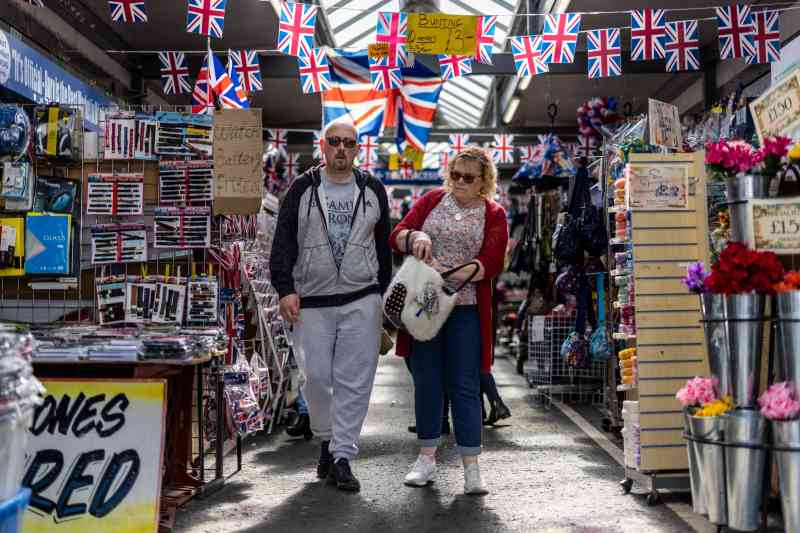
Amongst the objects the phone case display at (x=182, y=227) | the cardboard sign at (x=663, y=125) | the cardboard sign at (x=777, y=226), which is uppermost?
the cardboard sign at (x=663, y=125)

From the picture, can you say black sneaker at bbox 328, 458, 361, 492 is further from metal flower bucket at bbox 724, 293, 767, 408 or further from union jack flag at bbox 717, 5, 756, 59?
union jack flag at bbox 717, 5, 756, 59

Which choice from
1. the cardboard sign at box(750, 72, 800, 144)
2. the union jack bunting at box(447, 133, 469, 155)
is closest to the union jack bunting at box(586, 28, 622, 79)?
the cardboard sign at box(750, 72, 800, 144)

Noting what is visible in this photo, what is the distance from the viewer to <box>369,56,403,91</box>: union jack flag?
10.4 m

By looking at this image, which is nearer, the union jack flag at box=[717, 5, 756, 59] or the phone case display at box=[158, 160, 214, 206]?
the phone case display at box=[158, 160, 214, 206]

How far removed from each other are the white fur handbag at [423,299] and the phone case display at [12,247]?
2.14m

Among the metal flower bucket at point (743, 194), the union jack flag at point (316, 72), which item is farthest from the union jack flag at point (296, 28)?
the metal flower bucket at point (743, 194)

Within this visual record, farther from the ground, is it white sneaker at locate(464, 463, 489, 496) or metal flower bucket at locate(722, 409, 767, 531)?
metal flower bucket at locate(722, 409, 767, 531)

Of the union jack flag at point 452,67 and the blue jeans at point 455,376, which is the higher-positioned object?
the union jack flag at point 452,67

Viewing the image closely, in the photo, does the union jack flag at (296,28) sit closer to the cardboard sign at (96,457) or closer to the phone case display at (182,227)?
the phone case display at (182,227)

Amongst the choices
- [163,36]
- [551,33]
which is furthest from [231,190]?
[163,36]

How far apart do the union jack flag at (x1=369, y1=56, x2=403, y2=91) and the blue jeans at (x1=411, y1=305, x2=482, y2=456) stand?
607 centimetres

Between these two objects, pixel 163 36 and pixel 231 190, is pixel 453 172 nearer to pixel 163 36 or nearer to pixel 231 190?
pixel 231 190

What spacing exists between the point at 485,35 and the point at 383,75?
1.78m

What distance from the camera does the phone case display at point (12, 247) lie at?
5020 millimetres
